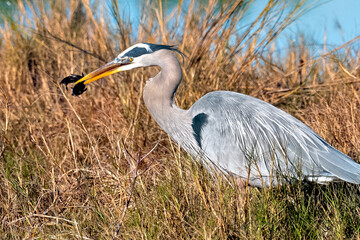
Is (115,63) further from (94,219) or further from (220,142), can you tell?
(94,219)

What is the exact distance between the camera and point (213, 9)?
4.01 meters

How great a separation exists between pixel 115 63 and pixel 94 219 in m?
1.27

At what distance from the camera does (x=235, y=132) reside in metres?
3.00

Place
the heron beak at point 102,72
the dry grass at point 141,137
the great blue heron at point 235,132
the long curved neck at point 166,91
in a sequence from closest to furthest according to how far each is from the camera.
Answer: the dry grass at point 141,137
the great blue heron at point 235,132
the long curved neck at point 166,91
the heron beak at point 102,72

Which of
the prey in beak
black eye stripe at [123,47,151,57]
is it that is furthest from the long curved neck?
the prey in beak

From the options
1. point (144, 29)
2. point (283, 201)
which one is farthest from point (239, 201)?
point (144, 29)

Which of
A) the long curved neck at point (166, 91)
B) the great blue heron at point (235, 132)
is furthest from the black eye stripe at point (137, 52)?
the long curved neck at point (166, 91)

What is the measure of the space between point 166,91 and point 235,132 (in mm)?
554

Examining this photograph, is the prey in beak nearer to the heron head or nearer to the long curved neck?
the heron head

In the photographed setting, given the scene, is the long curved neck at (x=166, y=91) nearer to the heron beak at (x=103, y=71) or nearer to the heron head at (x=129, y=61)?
the heron head at (x=129, y=61)

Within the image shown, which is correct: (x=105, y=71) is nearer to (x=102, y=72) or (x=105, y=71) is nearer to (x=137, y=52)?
(x=102, y=72)

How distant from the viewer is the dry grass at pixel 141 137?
218cm

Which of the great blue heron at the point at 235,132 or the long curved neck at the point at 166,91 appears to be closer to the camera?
the great blue heron at the point at 235,132

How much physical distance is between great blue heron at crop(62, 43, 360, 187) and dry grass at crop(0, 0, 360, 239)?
0.15 metres
